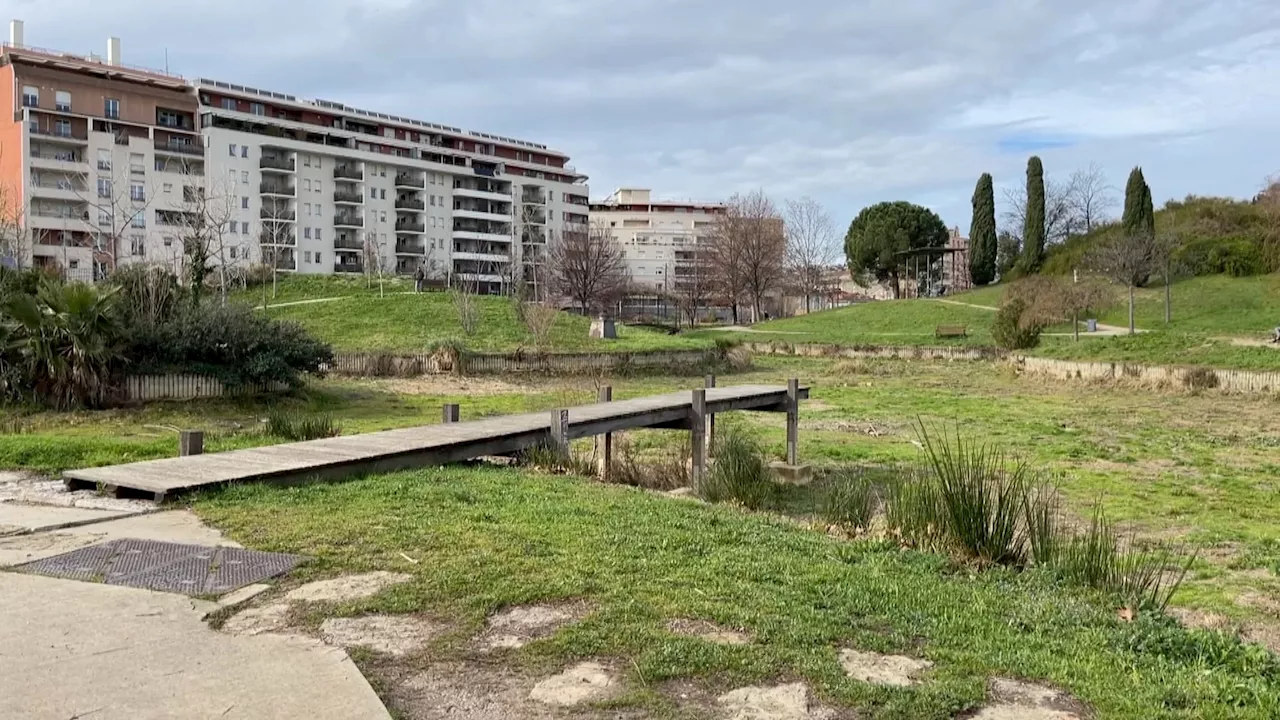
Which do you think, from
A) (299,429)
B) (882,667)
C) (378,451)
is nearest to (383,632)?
(882,667)

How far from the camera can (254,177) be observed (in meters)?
71.1

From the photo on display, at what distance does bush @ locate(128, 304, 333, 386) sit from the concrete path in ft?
50.1

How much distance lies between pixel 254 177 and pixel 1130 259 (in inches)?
2264

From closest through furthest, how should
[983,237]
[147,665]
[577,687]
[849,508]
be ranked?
[577,687] < [147,665] < [849,508] < [983,237]

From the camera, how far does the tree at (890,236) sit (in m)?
75.9

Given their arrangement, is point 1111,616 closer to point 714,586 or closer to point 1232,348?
point 714,586

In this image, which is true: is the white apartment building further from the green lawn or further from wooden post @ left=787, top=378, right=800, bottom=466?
wooden post @ left=787, top=378, right=800, bottom=466

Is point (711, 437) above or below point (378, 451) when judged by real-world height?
below

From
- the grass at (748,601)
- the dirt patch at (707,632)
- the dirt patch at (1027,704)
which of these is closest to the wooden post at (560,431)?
the grass at (748,601)

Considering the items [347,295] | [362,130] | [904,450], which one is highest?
[362,130]

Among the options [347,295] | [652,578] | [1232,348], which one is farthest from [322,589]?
[347,295]

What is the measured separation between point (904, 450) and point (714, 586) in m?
11.2

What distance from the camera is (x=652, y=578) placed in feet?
18.4

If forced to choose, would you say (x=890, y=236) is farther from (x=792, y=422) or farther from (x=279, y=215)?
(x=792, y=422)
